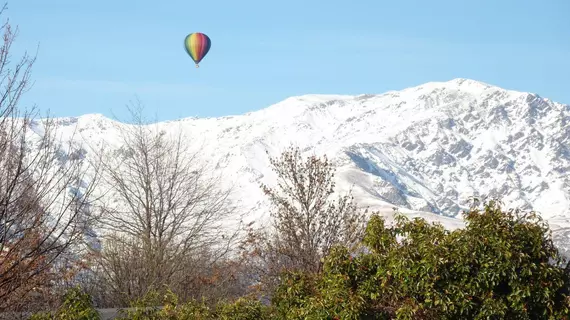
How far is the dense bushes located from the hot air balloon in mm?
55851

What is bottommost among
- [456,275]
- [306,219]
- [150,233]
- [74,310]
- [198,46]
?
[456,275]

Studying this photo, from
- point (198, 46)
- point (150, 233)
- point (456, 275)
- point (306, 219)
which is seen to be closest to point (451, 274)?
point (456, 275)

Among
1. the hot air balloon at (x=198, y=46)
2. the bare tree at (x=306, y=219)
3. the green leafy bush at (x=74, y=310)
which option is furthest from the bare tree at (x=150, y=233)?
the hot air balloon at (x=198, y=46)

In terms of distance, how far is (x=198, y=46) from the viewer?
7256 cm

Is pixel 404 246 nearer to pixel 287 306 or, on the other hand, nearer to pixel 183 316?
pixel 287 306

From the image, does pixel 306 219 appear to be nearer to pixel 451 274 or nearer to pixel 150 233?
pixel 150 233

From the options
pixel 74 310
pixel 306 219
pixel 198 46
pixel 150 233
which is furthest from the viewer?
pixel 198 46

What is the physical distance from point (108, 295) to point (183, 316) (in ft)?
57.2

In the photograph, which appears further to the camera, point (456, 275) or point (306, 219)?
point (306, 219)

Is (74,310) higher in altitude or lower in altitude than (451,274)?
higher

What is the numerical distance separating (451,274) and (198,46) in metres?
58.4

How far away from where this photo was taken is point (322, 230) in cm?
3052

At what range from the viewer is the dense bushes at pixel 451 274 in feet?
52.8

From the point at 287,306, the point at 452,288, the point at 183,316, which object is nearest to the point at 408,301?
the point at 452,288
